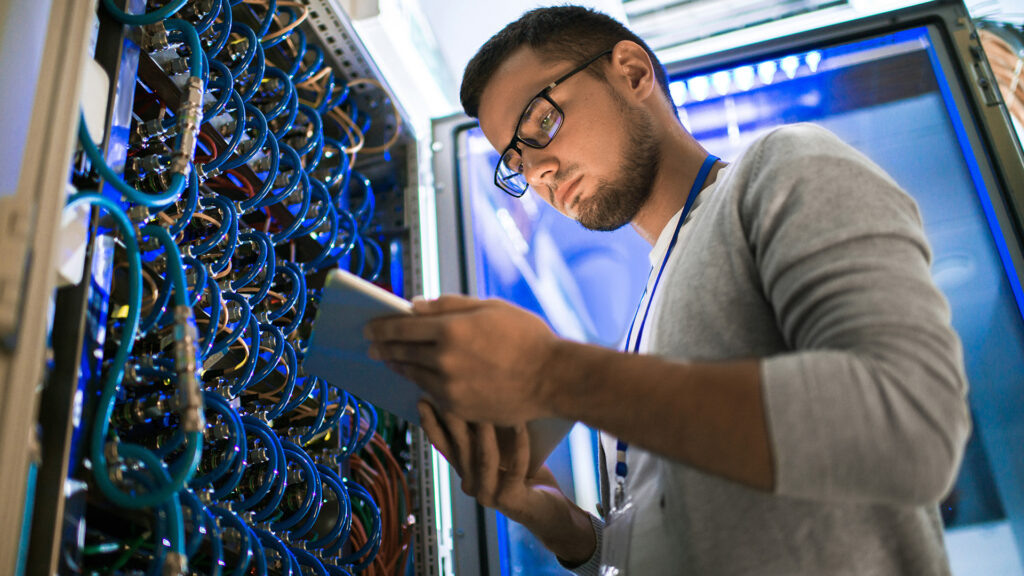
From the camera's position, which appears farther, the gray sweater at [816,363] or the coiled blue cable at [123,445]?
Answer: the coiled blue cable at [123,445]

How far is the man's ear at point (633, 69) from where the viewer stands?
1295 millimetres

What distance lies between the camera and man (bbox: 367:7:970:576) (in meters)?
0.62

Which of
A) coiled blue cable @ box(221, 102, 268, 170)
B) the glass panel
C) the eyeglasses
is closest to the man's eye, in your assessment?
the eyeglasses

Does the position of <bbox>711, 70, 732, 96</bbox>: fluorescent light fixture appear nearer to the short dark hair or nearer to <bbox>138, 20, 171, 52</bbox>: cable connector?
the short dark hair

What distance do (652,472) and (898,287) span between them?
40 centimetres

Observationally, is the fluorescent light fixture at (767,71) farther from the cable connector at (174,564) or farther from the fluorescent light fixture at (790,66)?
the cable connector at (174,564)

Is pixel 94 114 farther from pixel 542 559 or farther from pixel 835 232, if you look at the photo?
pixel 542 559

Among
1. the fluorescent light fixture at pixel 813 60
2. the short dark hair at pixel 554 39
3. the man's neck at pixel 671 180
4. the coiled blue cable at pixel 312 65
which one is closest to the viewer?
the man's neck at pixel 671 180

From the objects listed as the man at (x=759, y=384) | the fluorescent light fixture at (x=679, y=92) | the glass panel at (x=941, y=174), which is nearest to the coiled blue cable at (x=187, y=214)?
the man at (x=759, y=384)

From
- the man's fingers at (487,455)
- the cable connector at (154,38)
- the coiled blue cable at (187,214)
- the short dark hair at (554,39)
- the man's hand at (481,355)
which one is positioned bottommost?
the man's fingers at (487,455)

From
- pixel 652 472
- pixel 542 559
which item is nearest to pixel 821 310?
pixel 652 472

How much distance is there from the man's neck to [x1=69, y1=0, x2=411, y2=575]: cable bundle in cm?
64

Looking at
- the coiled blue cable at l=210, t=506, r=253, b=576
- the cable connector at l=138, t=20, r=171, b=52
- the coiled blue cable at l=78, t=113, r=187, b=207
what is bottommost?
the coiled blue cable at l=210, t=506, r=253, b=576

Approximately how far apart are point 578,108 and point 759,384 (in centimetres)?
73
